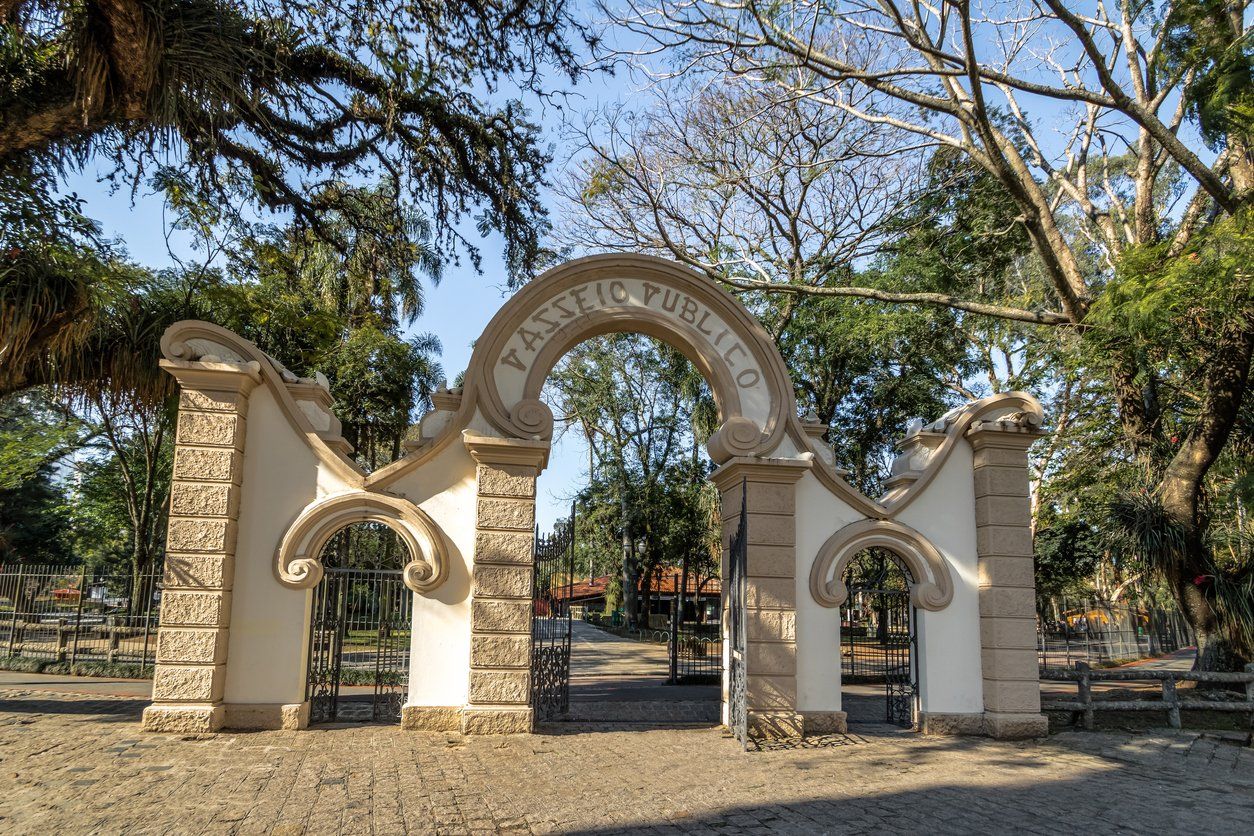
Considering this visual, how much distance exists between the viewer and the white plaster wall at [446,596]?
876cm

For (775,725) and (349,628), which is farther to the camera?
(349,628)

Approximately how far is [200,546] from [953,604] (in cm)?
827

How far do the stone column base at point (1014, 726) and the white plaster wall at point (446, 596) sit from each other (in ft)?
19.2

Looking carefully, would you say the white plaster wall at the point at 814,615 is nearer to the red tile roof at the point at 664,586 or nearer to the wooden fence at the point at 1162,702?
the wooden fence at the point at 1162,702

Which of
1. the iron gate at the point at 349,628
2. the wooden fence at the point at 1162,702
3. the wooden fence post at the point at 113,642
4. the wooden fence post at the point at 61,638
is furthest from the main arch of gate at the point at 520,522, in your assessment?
the wooden fence post at the point at 61,638

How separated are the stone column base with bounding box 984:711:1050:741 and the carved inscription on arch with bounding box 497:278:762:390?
4625 mm

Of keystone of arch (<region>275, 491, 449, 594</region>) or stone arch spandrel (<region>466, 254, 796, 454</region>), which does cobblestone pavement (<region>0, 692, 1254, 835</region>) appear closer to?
keystone of arch (<region>275, 491, 449, 594</region>)

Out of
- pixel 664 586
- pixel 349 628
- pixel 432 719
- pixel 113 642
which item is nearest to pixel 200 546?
pixel 349 628

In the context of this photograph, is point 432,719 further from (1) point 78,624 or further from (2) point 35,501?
(2) point 35,501

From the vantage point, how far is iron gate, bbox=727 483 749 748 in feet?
27.9

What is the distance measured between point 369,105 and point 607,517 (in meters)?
20.7

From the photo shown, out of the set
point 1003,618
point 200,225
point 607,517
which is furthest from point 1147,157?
point 607,517

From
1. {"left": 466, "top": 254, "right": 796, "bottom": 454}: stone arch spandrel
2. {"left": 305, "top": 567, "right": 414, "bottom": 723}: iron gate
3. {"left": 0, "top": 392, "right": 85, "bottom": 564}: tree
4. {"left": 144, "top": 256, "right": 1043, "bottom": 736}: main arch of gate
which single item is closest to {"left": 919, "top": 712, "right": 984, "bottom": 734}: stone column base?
{"left": 144, "top": 256, "right": 1043, "bottom": 736}: main arch of gate

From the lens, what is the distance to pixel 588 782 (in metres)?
6.89
